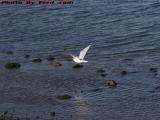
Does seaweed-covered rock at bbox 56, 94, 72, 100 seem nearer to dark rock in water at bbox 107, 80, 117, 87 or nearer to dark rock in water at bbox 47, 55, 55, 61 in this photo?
dark rock in water at bbox 107, 80, 117, 87

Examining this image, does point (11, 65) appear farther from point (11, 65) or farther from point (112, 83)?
point (112, 83)

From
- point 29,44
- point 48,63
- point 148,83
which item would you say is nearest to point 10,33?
point 29,44

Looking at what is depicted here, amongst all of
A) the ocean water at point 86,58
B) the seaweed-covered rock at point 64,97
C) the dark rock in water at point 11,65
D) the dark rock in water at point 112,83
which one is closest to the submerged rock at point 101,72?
the ocean water at point 86,58

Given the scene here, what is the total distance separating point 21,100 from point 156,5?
136 feet

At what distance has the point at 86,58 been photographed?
5581 centimetres

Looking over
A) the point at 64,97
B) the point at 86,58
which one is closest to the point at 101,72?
the point at 86,58

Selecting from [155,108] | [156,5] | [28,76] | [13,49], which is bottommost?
[155,108]

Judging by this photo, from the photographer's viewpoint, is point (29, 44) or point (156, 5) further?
point (156, 5)

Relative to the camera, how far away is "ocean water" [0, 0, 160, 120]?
41.0m

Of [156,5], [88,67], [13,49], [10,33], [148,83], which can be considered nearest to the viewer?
[148,83]

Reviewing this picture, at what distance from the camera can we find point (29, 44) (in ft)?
209

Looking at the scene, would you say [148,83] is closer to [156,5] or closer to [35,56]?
[35,56]

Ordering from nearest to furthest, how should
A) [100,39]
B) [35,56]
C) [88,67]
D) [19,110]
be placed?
[19,110] → [88,67] → [35,56] → [100,39]

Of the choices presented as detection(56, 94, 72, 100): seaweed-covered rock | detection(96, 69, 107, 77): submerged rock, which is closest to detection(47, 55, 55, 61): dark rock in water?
detection(96, 69, 107, 77): submerged rock
